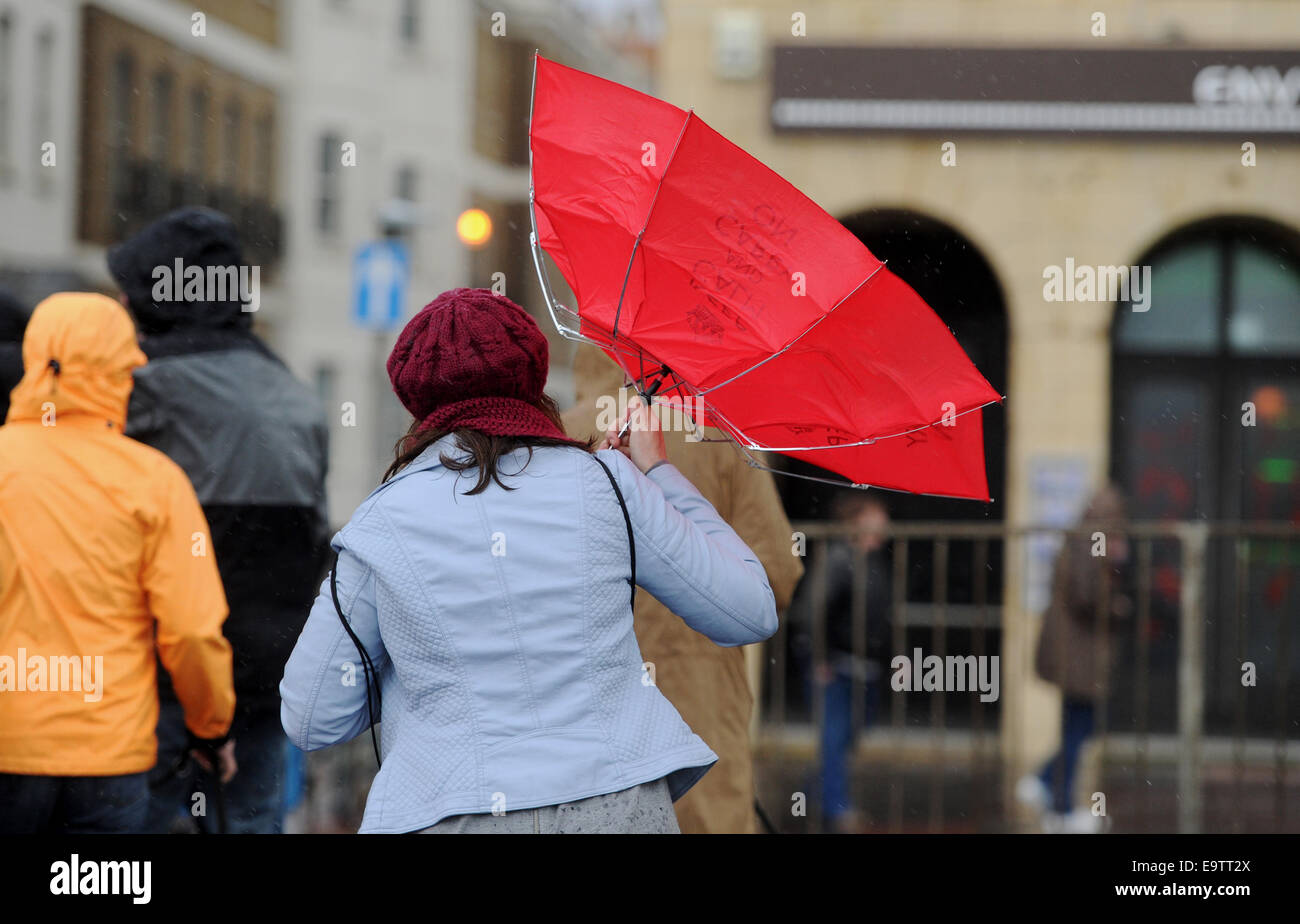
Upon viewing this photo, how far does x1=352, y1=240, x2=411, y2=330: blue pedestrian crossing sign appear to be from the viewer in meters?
8.92

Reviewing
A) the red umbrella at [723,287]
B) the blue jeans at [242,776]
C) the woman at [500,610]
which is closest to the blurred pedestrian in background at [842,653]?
the blue jeans at [242,776]

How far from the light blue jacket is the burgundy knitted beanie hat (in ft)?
0.21

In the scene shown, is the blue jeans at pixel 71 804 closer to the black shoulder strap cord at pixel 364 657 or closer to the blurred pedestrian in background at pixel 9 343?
the blurred pedestrian in background at pixel 9 343

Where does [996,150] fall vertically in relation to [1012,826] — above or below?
above

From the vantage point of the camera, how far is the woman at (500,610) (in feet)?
8.05

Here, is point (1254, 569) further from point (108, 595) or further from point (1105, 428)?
point (108, 595)

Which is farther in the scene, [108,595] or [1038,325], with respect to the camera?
[1038,325]

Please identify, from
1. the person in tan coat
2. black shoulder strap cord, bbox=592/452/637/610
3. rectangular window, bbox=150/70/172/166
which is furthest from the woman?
rectangular window, bbox=150/70/172/166

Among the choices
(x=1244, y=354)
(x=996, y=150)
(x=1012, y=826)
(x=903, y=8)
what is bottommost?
(x=1012, y=826)

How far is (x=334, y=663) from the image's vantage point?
8.30 feet

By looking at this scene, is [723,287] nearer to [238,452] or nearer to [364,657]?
[364,657]

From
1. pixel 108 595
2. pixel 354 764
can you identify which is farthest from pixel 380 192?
pixel 108 595

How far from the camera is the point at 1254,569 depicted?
31.4ft
